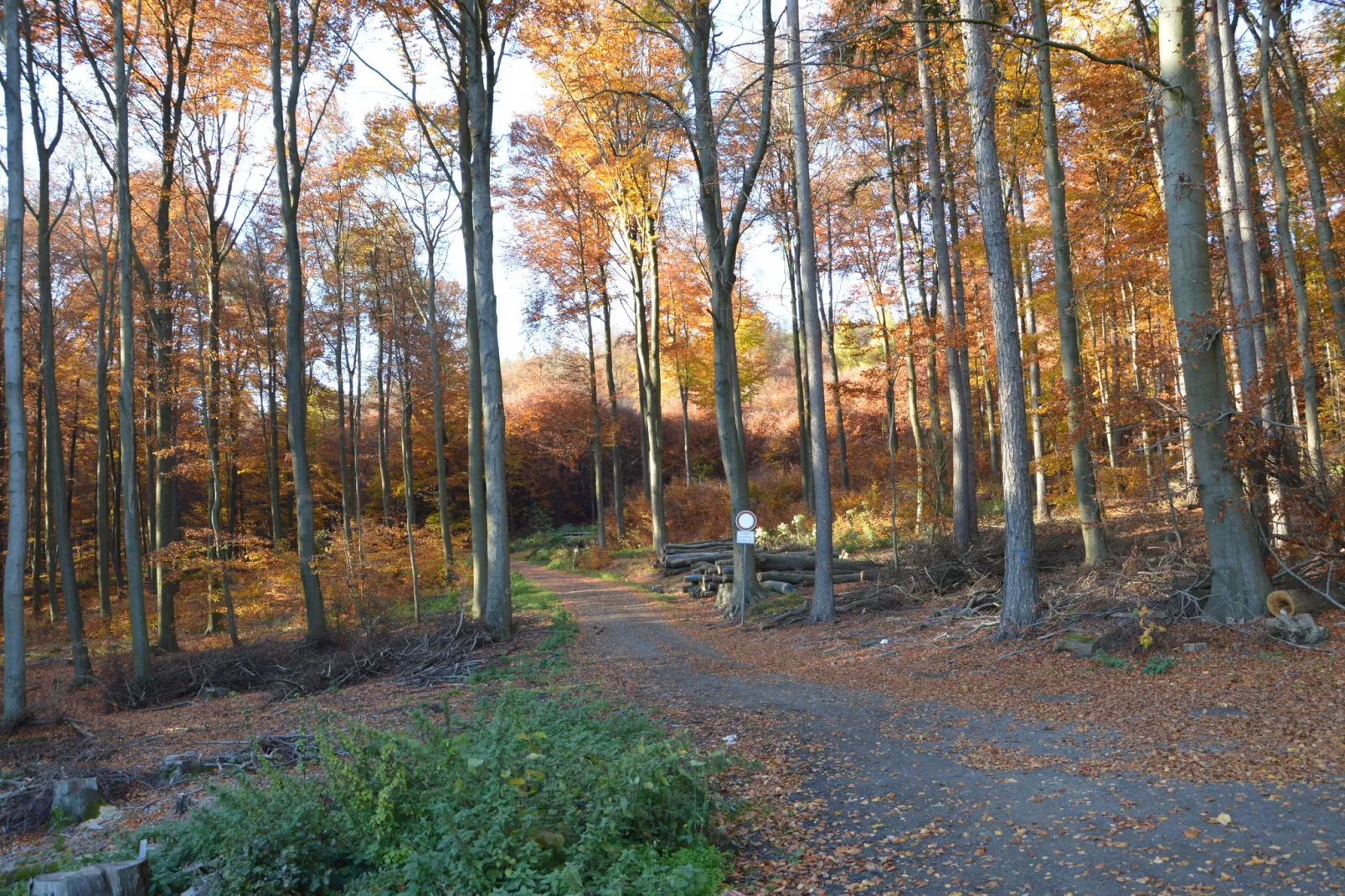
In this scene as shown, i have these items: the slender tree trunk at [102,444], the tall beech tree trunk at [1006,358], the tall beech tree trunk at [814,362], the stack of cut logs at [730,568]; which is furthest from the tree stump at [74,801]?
the slender tree trunk at [102,444]

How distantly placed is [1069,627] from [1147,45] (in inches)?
395

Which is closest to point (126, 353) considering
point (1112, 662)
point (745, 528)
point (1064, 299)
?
point (745, 528)

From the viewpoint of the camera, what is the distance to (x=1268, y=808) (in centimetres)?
430

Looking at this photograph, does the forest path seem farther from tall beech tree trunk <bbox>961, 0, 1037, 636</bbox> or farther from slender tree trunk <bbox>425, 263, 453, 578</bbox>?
slender tree trunk <bbox>425, 263, 453, 578</bbox>

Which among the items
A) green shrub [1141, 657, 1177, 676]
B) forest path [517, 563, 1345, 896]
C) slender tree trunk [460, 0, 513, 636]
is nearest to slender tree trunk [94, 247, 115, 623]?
slender tree trunk [460, 0, 513, 636]

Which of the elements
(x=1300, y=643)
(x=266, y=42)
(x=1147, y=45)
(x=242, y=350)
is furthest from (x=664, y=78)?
(x=1300, y=643)

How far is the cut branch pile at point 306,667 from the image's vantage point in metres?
11.6

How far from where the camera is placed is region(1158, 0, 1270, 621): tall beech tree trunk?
808cm

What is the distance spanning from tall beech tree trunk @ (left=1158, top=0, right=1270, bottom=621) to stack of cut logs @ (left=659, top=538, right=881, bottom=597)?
6.98 m

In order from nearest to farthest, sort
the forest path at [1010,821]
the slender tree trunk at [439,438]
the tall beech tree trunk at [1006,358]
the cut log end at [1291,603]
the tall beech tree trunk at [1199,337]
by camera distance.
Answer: the forest path at [1010,821] < the cut log end at [1291,603] < the tall beech tree trunk at [1199,337] < the tall beech tree trunk at [1006,358] < the slender tree trunk at [439,438]

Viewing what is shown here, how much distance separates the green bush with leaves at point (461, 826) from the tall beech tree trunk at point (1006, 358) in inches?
237

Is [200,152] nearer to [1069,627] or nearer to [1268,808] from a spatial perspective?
[1069,627]

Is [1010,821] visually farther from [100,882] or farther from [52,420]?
[52,420]

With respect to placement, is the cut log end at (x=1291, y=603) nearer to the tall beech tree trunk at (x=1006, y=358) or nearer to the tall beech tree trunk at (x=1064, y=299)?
the tall beech tree trunk at (x=1006, y=358)
